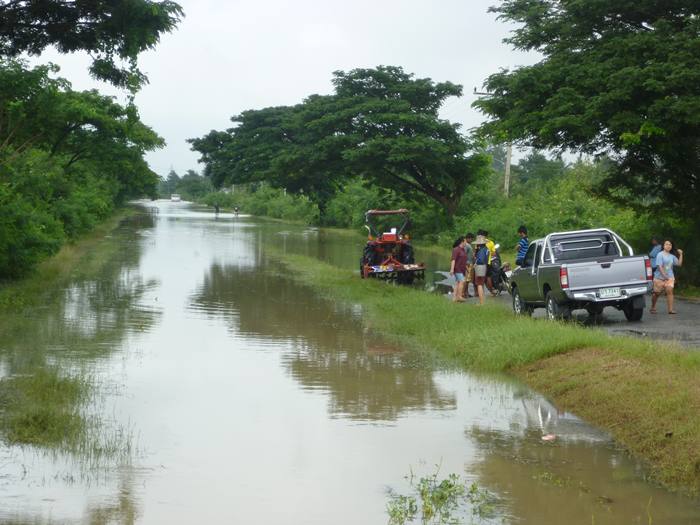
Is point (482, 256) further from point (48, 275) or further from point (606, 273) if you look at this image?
point (48, 275)

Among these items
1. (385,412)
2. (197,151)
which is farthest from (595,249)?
(197,151)

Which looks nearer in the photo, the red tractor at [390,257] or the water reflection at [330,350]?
the water reflection at [330,350]

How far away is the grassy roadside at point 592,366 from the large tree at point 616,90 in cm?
566

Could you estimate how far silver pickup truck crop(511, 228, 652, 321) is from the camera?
17922 millimetres

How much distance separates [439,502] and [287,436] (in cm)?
290

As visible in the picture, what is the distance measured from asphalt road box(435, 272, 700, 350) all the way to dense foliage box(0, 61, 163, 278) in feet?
32.9

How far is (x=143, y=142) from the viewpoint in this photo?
55781mm

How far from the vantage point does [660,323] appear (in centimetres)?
1844

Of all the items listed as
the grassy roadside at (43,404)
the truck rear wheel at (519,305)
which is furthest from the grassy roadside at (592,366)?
the grassy roadside at (43,404)

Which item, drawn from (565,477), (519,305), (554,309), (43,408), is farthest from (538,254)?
(43,408)

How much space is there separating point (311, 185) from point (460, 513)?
6203 cm

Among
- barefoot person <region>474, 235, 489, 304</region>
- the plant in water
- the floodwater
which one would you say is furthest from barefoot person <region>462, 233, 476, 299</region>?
the plant in water

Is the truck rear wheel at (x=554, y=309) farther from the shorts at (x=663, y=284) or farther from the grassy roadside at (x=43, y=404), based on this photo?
the grassy roadside at (x=43, y=404)

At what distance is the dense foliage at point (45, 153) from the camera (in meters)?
22.9
